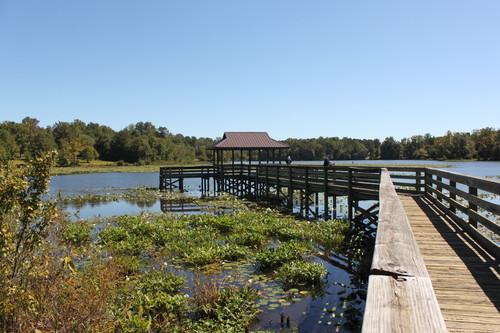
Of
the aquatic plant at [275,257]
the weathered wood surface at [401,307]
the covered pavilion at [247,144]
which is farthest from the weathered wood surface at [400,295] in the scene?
the covered pavilion at [247,144]

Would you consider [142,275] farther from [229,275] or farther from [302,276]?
[302,276]

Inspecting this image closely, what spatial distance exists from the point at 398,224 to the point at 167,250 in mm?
8153

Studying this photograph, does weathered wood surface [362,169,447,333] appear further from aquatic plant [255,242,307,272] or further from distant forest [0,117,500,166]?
distant forest [0,117,500,166]

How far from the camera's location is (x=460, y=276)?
4.07m

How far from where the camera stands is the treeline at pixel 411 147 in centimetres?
10428

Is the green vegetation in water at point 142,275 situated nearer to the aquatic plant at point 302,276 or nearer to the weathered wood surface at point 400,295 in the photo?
the aquatic plant at point 302,276

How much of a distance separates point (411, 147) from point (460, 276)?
477ft

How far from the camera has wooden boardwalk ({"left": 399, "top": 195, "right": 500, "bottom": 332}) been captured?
118 inches

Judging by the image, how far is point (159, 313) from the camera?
5.88 m

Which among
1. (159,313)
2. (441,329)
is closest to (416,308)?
(441,329)

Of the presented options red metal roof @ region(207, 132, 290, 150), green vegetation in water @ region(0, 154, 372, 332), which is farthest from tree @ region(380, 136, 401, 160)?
green vegetation in water @ region(0, 154, 372, 332)

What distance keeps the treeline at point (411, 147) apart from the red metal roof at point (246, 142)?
90.9m

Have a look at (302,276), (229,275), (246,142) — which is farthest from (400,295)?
(246,142)

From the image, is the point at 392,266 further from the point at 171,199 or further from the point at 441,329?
the point at 171,199
